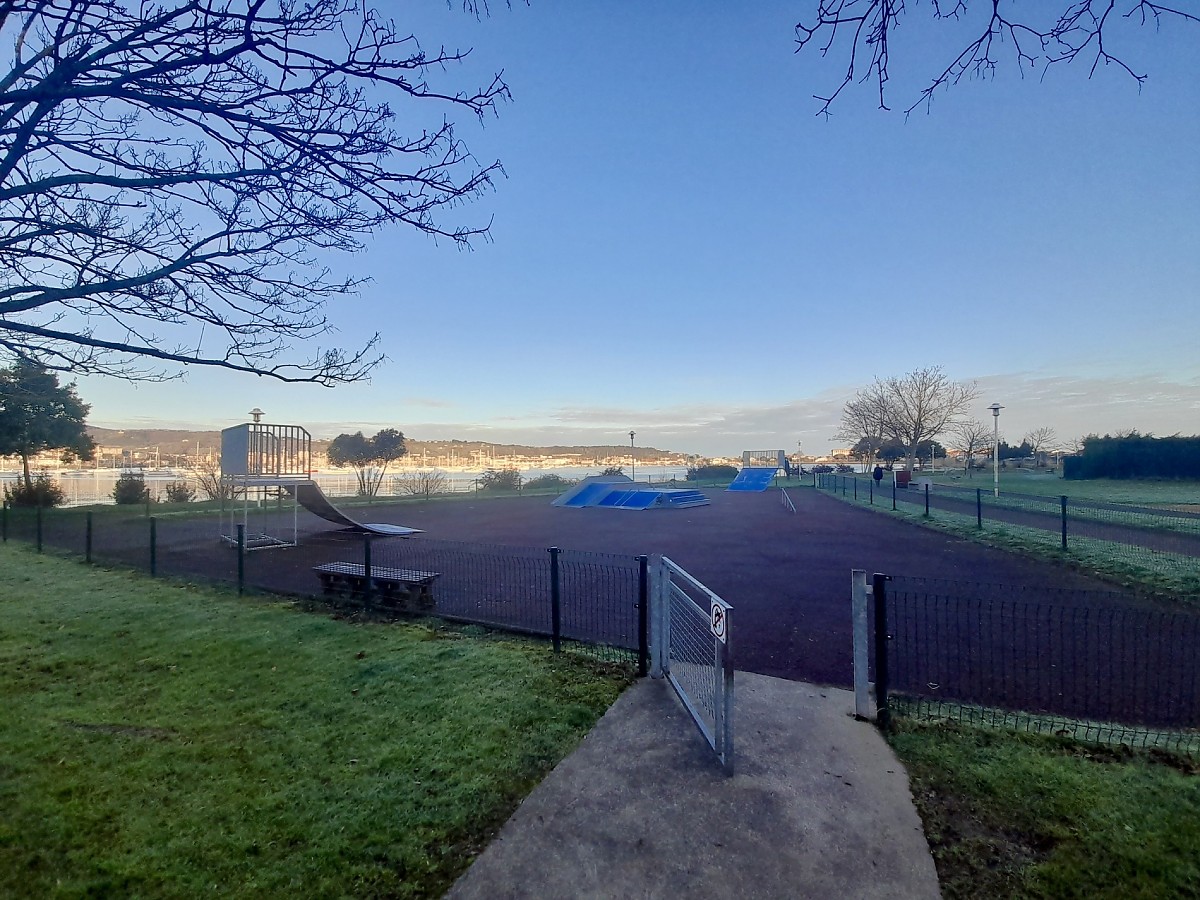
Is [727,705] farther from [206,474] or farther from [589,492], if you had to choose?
[206,474]

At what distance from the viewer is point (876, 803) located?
9.65ft

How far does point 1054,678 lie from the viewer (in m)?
4.81

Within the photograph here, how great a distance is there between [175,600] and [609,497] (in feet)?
63.6

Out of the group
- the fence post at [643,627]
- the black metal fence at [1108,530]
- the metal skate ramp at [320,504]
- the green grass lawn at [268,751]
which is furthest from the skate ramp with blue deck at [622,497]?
the fence post at [643,627]

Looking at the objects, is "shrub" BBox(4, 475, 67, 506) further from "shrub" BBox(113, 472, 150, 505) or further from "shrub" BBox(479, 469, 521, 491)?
"shrub" BBox(479, 469, 521, 491)

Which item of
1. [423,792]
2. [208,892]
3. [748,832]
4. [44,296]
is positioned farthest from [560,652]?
[44,296]

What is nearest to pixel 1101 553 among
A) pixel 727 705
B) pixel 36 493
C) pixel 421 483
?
pixel 727 705

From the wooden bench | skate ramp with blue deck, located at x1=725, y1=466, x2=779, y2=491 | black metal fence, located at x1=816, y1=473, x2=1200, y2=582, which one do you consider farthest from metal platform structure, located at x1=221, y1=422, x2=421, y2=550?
skate ramp with blue deck, located at x1=725, y1=466, x2=779, y2=491

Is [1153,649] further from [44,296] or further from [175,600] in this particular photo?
[175,600]

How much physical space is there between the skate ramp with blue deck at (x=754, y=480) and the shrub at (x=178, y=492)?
27.2 meters

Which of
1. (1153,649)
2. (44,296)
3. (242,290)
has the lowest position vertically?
(1153,649)

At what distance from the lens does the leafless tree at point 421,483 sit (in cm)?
3028

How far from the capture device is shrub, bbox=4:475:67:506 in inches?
838

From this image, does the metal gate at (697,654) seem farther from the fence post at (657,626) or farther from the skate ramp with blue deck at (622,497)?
the skate ramp with blue deck at (622,497)
